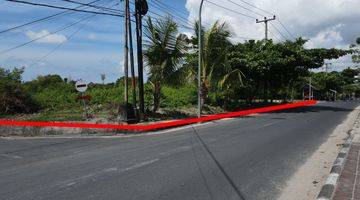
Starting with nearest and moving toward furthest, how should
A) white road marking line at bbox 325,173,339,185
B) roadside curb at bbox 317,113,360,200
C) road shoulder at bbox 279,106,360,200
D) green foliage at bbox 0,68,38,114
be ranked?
1. roadside curb at bbox 317,113,360,200
2. road shoulder at bbox 279,106,360,200
3. white road marking line at bbox 325,173,339,185
4. green foliage at bbox 0,68,38,114

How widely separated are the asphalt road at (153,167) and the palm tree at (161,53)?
28.6 feet

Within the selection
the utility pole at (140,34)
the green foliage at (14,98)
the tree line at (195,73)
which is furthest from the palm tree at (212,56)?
the green foliage at (14,98)

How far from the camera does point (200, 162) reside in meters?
9.98

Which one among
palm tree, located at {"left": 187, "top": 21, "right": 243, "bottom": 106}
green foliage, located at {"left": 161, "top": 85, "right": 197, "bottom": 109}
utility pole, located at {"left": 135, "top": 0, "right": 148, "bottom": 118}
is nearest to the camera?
utility pole, located at {"left": 135, "top": 0, "right": 148, "bottom": 118}

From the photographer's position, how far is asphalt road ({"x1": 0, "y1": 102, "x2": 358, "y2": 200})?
725 cm

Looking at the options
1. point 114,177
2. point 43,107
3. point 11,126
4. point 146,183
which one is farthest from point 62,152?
point 43,107

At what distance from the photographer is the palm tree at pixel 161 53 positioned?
2341 cm

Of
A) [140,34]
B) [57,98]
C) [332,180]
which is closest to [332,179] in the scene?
[332,180]

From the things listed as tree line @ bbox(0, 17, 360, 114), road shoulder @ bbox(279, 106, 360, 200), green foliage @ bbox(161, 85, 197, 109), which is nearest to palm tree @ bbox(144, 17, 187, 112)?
tree line @ bbox(0, 17, 360, 114)

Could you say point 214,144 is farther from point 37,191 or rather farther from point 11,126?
point 11,126

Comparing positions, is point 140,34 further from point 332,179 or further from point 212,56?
point 332,179

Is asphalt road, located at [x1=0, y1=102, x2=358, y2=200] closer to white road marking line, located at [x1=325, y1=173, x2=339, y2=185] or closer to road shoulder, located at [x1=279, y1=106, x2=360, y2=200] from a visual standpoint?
road shoulder, located at [x1=279, y1=106, x2=360, y2=200]

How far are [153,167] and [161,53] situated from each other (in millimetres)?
14717

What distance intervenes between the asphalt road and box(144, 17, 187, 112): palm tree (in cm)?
872
